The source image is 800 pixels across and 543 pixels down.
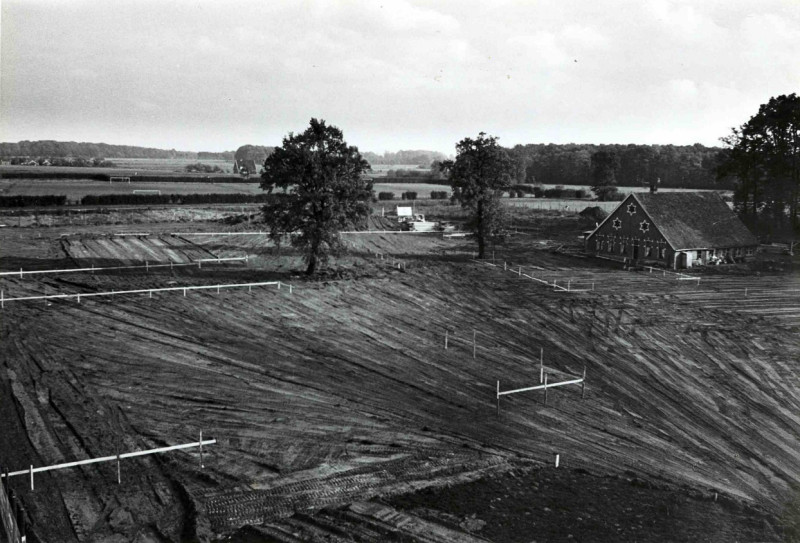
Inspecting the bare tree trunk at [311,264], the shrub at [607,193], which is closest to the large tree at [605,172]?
the shrub at [607,193]

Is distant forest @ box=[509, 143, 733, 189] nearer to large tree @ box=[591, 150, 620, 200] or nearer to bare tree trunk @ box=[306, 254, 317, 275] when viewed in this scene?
large tree @ box=[591, 150, 620, 200]

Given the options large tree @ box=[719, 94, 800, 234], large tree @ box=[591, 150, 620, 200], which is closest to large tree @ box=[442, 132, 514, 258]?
large tree @ box=[719, 94, 800, 234]

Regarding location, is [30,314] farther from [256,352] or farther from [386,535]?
[386,535]

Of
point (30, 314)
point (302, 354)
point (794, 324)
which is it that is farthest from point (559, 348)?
point (30, 314)

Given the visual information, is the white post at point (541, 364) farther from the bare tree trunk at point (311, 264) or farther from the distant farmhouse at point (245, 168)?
the distant farmhouse at point (245, 168)

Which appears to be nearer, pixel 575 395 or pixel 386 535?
pixel 386 535

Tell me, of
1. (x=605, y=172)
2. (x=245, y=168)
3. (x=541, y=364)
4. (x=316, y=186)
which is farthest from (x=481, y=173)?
(x=245, y=168)
